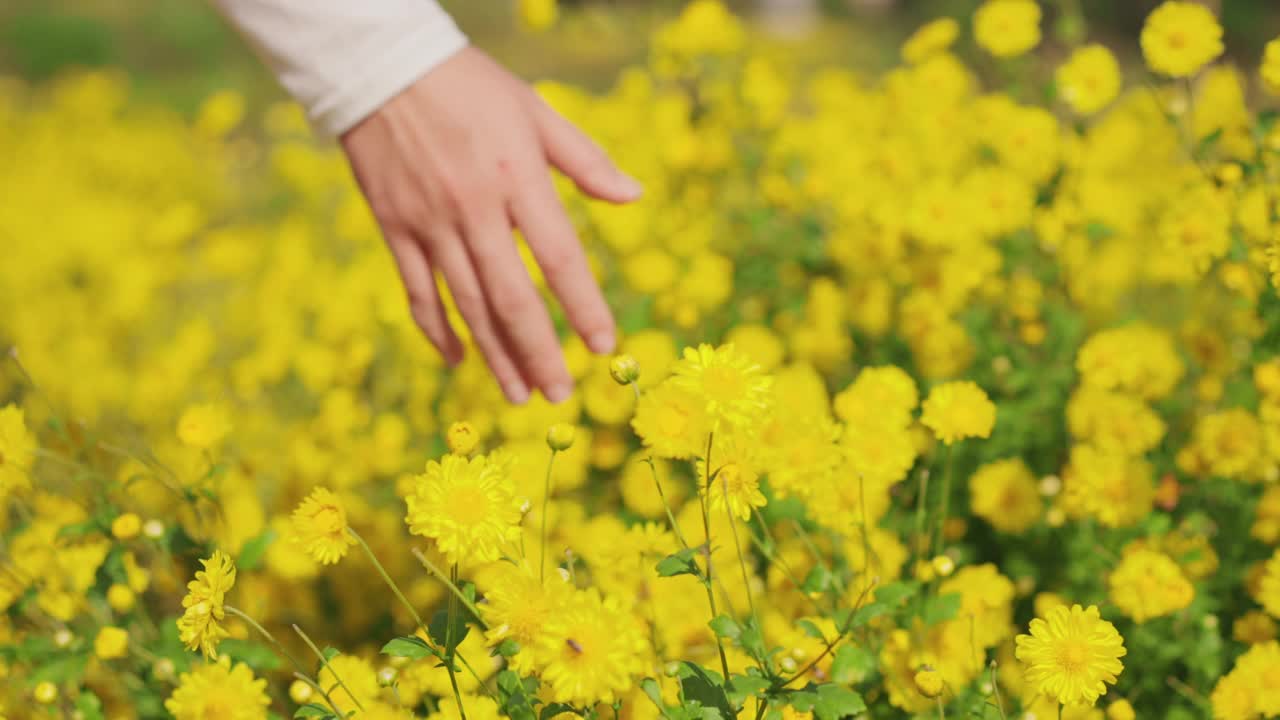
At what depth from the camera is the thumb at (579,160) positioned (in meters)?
1.23

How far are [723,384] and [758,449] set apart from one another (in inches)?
7.0

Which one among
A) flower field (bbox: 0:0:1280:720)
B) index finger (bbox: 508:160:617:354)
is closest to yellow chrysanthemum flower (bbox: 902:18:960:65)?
flower field (bbox: 0:0:1280:720)

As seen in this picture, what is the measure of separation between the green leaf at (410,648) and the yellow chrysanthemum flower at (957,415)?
1.95 ft

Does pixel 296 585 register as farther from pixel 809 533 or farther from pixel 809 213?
pixel 809 213

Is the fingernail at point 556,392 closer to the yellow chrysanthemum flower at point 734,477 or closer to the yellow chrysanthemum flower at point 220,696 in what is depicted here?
the yellow chrysanthemum flower at point 734,477

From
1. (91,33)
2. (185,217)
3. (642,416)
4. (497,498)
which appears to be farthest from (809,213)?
(91,33)

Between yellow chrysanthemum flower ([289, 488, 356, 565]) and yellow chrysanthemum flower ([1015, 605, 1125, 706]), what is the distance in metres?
0.57

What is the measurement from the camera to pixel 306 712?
87 cm

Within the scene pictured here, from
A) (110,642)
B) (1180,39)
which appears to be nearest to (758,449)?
(110,642)

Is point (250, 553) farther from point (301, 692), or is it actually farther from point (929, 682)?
point (929, 682)

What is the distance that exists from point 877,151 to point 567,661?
1.49 meters

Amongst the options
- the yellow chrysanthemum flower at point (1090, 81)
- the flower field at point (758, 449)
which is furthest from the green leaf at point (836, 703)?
the yellow chrysanthemum flower at point (1090, 81)

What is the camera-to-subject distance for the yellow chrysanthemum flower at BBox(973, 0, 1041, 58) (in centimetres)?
171

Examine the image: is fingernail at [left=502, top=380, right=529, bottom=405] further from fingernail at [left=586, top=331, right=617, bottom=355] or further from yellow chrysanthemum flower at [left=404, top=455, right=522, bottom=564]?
yellow chrysanthemum flower at [left=404, top=455, right=522, bottom=564]
